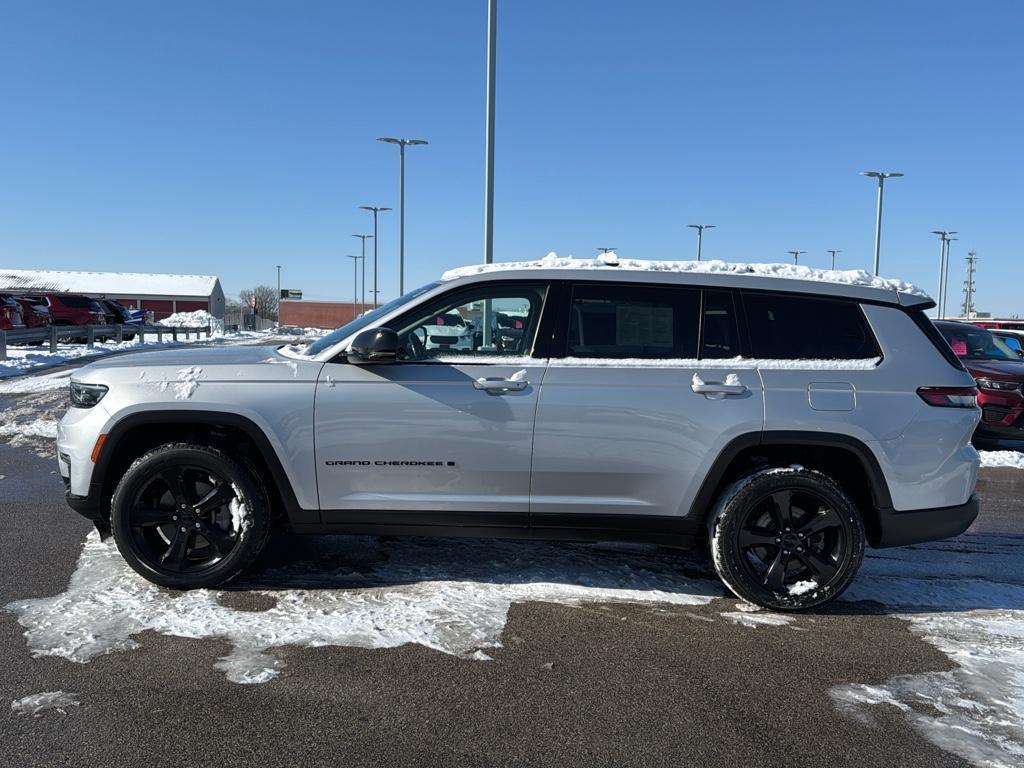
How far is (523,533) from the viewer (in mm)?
4258

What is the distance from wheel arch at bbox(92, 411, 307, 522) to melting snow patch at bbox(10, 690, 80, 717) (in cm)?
134

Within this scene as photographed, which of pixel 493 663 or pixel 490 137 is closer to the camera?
pixel 493 663

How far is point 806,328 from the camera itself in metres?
4.30

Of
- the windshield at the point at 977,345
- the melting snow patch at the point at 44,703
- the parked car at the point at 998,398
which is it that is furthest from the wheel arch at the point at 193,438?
the windshield at the point at 977,345

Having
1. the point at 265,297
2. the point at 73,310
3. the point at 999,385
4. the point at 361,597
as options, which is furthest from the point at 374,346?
the point at 265,297

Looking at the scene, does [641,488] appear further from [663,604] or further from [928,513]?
[928,513]

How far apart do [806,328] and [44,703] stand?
3.96 m

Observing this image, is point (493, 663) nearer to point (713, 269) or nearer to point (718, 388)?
point (718, 388)

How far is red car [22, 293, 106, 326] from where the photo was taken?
28.0 metres

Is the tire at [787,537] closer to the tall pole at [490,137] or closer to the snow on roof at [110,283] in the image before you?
the tall pole at [490,137]

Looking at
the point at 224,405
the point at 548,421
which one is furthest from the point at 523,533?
the point at 224,405

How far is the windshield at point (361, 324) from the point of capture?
4418 millimetres

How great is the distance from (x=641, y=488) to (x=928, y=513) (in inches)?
61.0

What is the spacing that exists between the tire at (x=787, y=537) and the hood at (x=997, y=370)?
6.80 metres
